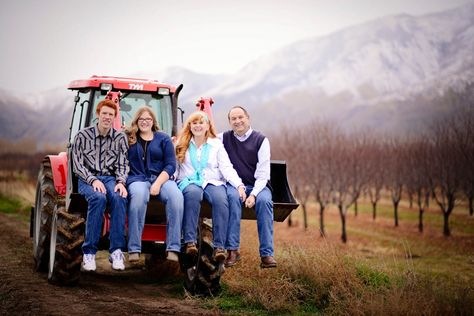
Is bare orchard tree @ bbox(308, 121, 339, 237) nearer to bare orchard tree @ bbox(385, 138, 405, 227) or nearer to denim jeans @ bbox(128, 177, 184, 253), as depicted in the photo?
bare orchard tree @ bbox(385, 138, 405, 227)

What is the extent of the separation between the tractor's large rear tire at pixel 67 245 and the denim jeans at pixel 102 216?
341 millimetres

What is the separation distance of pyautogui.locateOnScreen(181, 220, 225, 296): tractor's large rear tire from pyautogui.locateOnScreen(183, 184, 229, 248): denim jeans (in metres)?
0.52

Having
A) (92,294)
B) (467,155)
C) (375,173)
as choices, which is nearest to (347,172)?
(375,173)

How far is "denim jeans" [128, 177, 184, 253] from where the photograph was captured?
21.3 ft

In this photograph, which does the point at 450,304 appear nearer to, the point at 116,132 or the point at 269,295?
the point at 269,295

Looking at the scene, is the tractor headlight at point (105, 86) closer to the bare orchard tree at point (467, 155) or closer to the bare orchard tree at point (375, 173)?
the bare orchard tree at point (467, 155)

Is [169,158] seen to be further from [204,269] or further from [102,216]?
[204,269]

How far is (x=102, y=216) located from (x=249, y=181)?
166 centimetres

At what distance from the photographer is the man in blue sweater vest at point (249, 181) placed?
666cm

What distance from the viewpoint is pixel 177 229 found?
21.4ft

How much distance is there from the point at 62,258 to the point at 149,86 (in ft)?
9.11

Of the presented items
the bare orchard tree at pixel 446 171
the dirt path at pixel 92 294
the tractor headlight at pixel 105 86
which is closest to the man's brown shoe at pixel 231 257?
the dirt path at pixel 92 294

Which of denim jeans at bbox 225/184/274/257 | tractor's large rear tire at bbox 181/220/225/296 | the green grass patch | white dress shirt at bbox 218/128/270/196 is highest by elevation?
white dress shirt at bbox 218/128/270/196

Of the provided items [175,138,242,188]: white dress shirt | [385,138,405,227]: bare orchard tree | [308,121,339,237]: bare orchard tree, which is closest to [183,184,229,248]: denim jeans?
[175,138,242,188]: white dress shirt
